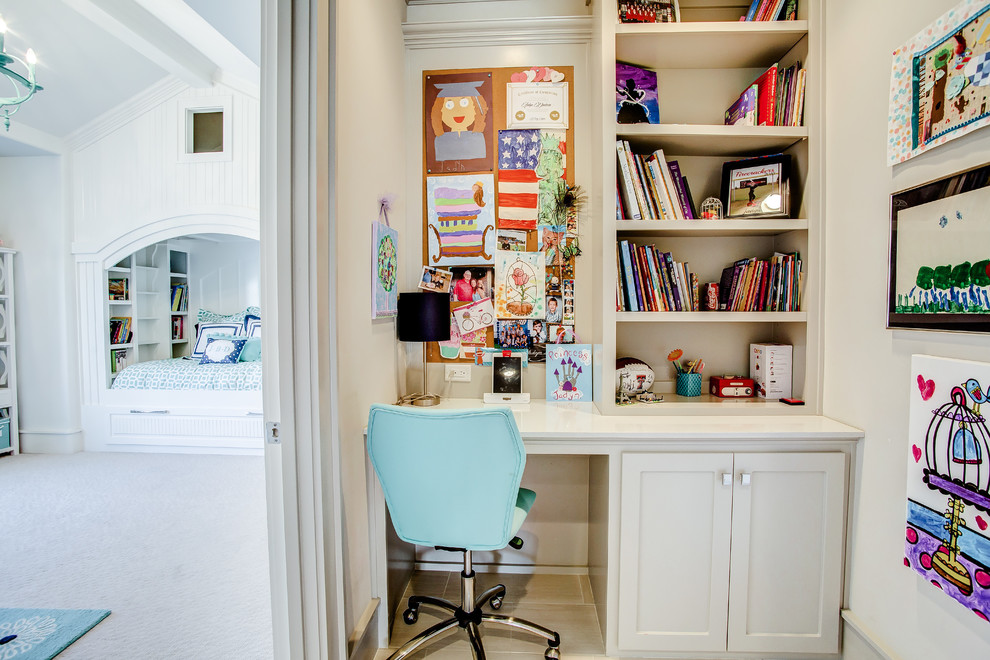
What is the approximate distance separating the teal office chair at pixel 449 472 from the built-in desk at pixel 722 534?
0.26 metres

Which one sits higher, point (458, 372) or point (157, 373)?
point (458, 372)

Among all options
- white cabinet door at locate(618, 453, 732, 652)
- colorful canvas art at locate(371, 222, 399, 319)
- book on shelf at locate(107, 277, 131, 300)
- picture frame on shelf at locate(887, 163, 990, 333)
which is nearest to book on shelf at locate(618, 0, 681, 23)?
picture frame on shelf at locate(887, 163, 990, 333)

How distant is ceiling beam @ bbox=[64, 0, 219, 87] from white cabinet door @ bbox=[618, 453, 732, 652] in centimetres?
421

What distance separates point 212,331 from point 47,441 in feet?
5.42

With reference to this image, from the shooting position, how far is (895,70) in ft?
4.37

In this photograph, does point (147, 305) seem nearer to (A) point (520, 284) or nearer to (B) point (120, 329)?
(B) point (120, 329)

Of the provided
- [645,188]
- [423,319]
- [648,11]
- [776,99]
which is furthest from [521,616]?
[648,11]

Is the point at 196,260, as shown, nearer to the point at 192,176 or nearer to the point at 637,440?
the point at 192,176

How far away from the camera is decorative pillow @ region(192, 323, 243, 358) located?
492 centimetres

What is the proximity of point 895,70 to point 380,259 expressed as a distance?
69.9 inches

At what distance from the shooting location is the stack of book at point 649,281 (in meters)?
1.84

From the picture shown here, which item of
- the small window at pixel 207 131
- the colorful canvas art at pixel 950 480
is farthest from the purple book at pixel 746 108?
the small window at pixel 207 131

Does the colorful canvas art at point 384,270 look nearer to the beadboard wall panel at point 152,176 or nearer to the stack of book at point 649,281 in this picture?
the stack of book at point 649,281

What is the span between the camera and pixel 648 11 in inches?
70.7
